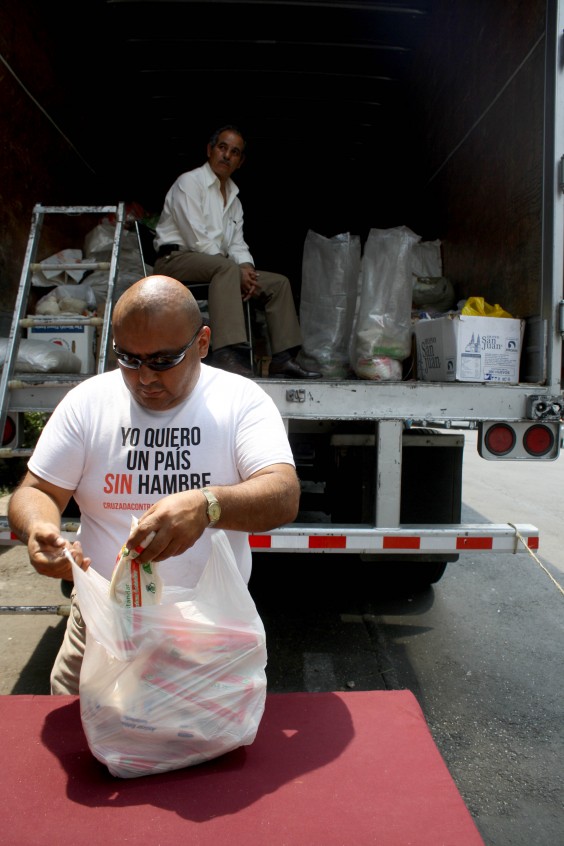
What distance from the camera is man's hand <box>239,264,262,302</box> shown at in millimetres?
3824

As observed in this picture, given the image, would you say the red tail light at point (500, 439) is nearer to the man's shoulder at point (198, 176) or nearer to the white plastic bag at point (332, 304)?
the white plastic bag at point (332, 304)

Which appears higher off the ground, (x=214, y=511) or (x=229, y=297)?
(x=229, y=297)

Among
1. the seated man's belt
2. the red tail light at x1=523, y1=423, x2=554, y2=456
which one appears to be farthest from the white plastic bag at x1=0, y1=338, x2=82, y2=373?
the red tail light at x1=523, y1=423, x2=554, y2=456

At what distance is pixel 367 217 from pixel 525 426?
340 centimetres

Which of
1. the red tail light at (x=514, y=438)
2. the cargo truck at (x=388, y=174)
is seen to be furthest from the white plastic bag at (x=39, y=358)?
the red tail light at (x=514, y=438)

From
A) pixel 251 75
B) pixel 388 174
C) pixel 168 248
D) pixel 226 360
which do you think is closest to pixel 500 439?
pixel 226 360

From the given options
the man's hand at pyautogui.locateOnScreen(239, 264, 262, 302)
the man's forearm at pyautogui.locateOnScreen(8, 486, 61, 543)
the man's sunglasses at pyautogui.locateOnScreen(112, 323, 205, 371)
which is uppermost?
the man's hand at pyautogui.locateOnScreen(239, 264, 262, 302)

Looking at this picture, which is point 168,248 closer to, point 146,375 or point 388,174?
point 388,174

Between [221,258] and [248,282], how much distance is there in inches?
8.0

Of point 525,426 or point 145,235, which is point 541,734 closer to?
point 525,426

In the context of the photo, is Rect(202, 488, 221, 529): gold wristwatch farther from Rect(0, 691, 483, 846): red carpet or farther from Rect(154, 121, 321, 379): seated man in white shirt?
Rect(154, 121, 321, 379): seated man in white shirt

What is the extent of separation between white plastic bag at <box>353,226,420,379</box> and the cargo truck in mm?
168

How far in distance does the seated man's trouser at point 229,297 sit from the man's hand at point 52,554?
219 centimetres

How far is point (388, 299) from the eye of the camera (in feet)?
11.5
